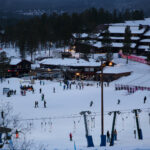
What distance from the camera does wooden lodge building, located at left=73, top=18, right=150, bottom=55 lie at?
54844 millimetres

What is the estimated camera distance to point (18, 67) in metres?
47.4

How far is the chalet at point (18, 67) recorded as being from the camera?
46.5m

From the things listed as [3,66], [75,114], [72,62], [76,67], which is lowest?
[76,67]

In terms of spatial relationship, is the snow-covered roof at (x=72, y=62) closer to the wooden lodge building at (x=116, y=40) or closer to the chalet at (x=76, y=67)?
the chalet at (x=76, y=67)

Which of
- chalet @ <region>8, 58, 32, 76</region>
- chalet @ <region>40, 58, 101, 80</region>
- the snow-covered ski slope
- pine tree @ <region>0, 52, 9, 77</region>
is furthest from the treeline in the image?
the snow-covered ski slope

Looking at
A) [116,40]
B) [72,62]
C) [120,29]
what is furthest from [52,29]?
[72,62]

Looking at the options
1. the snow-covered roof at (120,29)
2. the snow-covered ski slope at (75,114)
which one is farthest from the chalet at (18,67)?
the snow-covered roof at (120,29)

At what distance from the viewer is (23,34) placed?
6925 centimetres

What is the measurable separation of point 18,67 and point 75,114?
25115 mm

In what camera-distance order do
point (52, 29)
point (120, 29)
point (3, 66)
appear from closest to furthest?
point (3, 66)
point (120, 29)
point (52, 29)

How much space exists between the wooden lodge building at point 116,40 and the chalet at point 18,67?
906cm

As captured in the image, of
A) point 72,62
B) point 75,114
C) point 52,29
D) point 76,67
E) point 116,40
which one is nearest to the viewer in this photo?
point 75,114

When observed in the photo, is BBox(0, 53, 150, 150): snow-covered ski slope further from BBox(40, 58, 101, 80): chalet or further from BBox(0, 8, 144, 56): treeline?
BBox(0, 8, 144, 56): treeline

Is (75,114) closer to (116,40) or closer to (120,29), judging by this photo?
(116,40)
